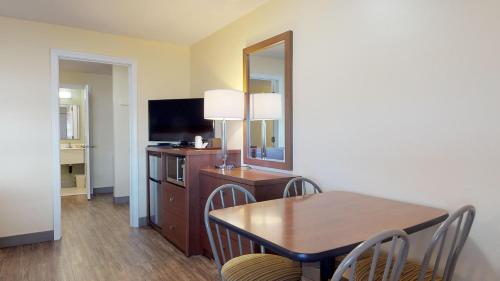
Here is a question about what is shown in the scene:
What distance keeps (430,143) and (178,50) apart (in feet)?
11.2

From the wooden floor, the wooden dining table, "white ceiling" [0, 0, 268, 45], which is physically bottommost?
the wooden floor

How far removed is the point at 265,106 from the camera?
283 centimetres

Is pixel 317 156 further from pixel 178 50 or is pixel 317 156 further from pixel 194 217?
pixel 178 50

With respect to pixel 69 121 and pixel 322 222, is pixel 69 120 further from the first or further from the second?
pixel 322 222

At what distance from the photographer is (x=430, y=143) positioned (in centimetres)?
171

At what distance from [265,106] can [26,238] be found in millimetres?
2897

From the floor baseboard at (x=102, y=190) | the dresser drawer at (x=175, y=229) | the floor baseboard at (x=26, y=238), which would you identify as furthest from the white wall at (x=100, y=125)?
the dresser drawer at (x=175, y=229)

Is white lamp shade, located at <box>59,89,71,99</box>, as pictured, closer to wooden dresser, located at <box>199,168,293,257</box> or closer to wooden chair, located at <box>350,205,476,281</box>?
wooden dresser, located at <box>199,168,293,257</box>

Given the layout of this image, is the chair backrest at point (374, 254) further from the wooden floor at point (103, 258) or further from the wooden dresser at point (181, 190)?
the wooden dresser at point (181, 190)

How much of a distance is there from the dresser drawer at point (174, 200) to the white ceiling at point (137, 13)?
1715mm

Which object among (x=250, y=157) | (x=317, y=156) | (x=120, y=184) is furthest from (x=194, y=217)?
(x=120, y=184)

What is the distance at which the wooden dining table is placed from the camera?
108 centimetres

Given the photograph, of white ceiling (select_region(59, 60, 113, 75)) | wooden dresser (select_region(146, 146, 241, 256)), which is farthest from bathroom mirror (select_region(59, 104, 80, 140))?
wooden dresser (select_region(146, 146, 241, 256))

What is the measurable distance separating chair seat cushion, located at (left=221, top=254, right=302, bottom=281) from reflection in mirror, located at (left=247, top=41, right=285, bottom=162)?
3.56ft
